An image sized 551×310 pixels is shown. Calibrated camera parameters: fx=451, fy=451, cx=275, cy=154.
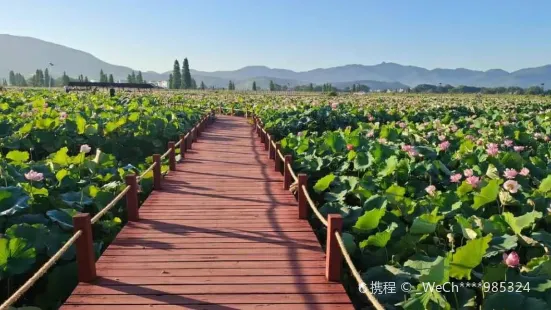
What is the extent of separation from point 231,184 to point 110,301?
394 cm

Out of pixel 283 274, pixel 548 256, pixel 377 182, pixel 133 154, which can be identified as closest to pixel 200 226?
pixel 283 274

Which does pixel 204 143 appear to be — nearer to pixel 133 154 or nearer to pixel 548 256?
pixel 133 154

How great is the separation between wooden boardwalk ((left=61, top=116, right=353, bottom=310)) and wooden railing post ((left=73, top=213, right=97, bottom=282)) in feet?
0.28

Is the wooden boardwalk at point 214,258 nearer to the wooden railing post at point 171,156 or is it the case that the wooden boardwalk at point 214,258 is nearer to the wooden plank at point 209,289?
the wooden plank at point 209,289

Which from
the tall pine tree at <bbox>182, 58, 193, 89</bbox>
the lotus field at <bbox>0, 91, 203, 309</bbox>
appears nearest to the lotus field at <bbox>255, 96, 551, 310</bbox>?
the lotus field at <bbox>0, 91, 203, 309</bbox>

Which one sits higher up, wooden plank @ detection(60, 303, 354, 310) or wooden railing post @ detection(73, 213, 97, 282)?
wooden railing post @ detection(73, 213, 97, 282)

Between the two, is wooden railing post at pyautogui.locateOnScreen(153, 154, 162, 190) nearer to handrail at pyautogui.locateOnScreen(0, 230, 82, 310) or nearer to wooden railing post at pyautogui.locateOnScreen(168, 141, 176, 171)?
wooden railing post at pyautogui.locateOnScreen(168, 141, 176, 171)

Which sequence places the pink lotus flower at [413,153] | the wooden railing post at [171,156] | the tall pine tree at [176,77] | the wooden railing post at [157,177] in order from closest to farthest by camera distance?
the pink lotus flower at [413,153], the wooden railing post at [157,177], the wooden railing post at [171,156], the tall pine tree at [176,77]

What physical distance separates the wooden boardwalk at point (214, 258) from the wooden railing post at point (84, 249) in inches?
3.3

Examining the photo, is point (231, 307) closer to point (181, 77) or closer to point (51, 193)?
point (51, 193)

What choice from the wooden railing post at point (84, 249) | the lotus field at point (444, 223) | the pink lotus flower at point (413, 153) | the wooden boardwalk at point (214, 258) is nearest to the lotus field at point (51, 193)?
the wooden railing post at point (84, 249)

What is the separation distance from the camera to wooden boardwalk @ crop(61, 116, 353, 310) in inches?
128

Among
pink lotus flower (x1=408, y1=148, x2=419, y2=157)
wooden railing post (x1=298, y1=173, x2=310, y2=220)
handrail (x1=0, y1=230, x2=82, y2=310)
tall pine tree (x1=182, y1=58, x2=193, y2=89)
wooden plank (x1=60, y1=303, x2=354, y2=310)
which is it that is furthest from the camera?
tall pine tree (x1=182, y1=58, x2=193, y2=89)

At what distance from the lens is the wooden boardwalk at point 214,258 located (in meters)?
3.25
